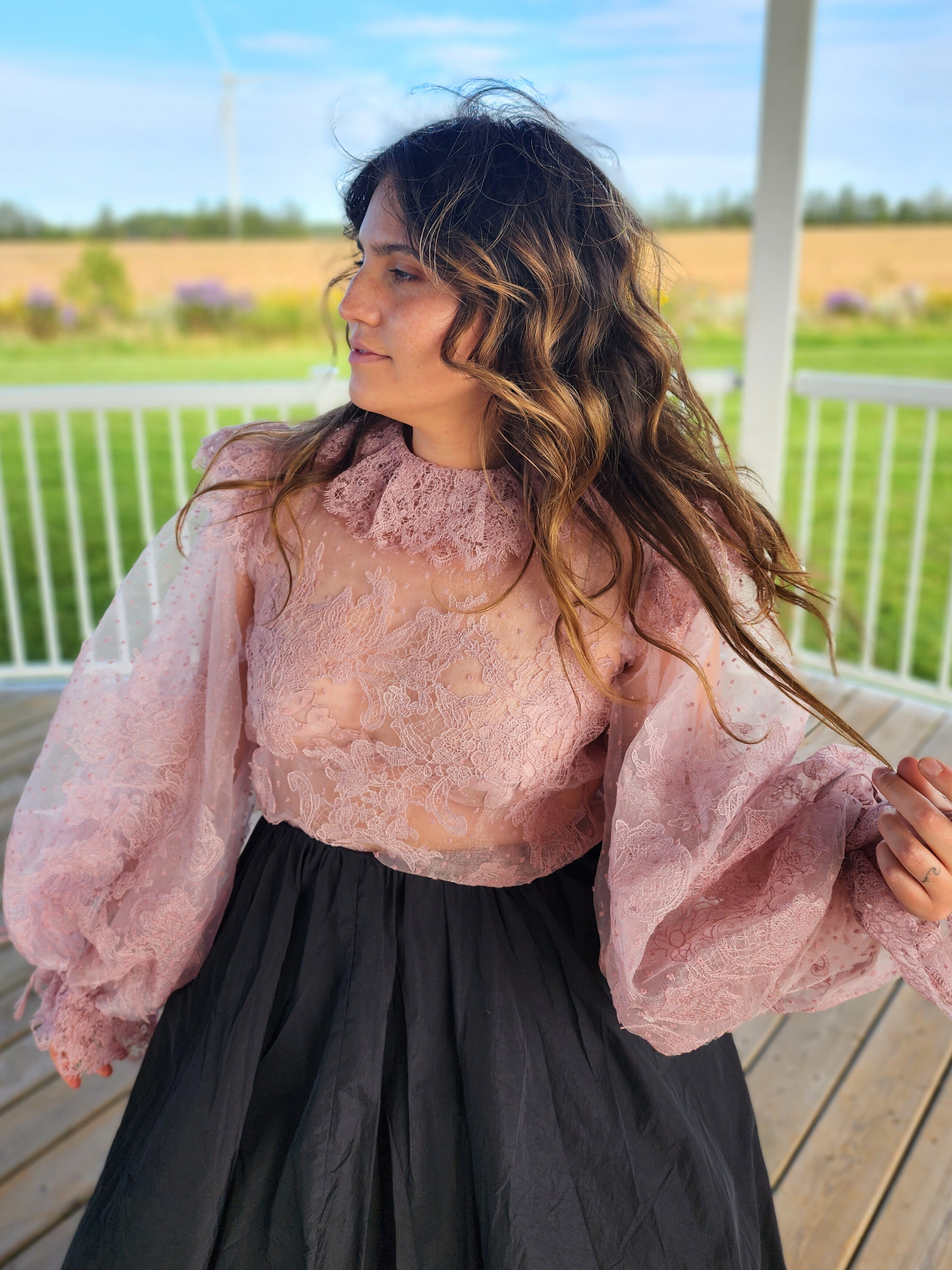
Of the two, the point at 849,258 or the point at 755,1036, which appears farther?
the point at 849,258

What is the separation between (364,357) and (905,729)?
101 inches

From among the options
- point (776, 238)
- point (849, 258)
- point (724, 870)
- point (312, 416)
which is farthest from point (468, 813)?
point (849, 258)

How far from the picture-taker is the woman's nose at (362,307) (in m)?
1.05

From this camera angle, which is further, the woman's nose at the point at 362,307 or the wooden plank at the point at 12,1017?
the wooden plank at the point at 12,1017

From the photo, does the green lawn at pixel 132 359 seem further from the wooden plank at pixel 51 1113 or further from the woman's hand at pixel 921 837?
the woman's hand at pixel 921 837

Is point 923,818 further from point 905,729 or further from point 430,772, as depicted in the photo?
point 905,729

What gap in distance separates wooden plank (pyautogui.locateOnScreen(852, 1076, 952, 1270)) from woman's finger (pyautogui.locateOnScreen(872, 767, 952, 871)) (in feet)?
3.09

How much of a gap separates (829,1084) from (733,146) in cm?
889

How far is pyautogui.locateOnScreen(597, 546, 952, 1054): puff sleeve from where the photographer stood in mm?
985

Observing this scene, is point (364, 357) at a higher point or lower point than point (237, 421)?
higher

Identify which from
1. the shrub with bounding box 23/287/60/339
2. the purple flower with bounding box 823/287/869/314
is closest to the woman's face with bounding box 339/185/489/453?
the purple flower with bounding box 823/287/869/314

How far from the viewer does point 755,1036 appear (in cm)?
199

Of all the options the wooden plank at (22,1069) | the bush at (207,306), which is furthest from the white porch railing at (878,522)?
the bush at (207,306)

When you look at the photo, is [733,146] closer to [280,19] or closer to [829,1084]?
[280,19]
